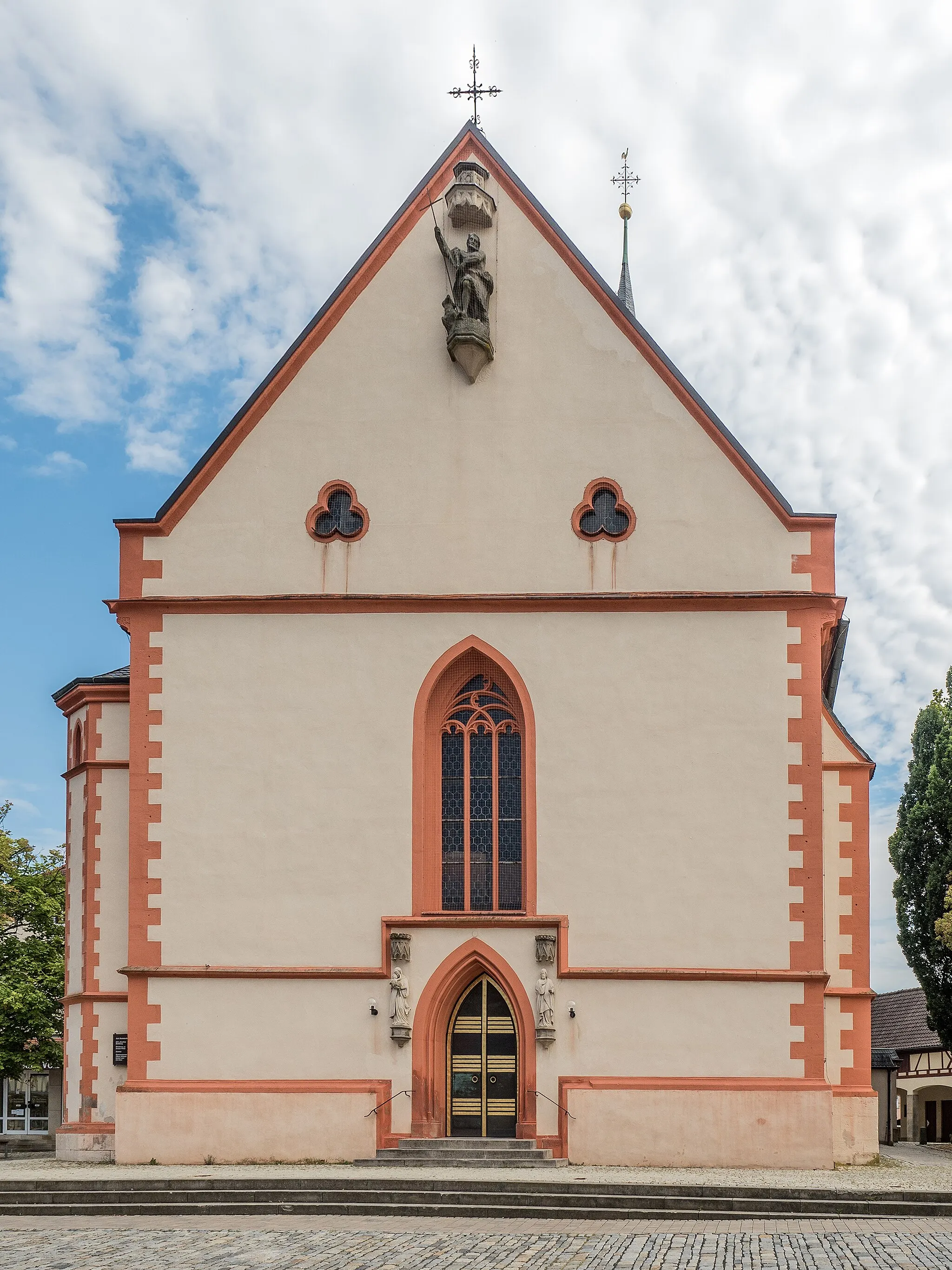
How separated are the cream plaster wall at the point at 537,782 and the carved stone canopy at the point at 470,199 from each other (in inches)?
242

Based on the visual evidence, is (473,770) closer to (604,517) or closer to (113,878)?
(604,517)

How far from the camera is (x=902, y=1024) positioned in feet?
152

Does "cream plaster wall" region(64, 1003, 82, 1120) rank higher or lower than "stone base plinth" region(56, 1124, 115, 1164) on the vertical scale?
higher

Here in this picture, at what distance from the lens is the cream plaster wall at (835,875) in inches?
938

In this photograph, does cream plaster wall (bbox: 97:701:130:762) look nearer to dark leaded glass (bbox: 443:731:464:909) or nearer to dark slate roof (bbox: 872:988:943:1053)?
dark leaded glass (bbox: 443:731:464:909)

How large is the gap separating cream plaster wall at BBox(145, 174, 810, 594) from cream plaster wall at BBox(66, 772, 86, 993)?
12.9ft

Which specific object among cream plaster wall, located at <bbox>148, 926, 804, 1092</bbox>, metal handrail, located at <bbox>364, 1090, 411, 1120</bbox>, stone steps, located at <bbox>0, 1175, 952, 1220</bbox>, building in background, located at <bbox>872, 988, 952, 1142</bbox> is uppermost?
cream plaster wall, located at <bbox>148, 926, 804, 1092</bbox>

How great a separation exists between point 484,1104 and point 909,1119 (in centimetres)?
2562

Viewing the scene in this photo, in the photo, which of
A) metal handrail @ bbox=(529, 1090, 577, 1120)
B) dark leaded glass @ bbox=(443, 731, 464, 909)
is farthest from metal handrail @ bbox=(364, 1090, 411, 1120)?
dark leaded glass @ bbox=(443, 731, 464, 909)

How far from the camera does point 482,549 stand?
Answer: 23.5m

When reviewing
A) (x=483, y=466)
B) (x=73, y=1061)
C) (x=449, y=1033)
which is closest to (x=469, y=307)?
(x=483, y=466)

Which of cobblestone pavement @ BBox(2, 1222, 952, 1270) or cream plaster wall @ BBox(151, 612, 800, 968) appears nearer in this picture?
cobblestone pavement @ BBox(2, 1222, 952, 1270)

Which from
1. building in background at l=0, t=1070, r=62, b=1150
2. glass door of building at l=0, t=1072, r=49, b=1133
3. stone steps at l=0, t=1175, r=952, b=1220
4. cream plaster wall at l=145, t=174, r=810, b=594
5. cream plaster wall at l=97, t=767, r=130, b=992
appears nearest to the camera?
stone steps at l=0, t=1175, r=952, b=1220

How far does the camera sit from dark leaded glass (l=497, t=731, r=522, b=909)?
23.0 metres
